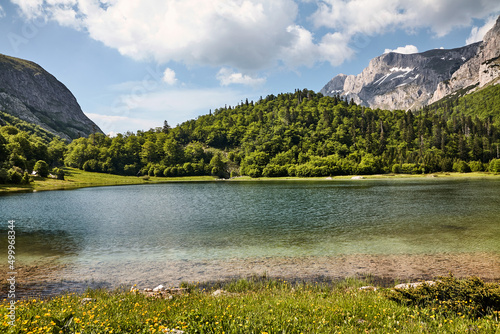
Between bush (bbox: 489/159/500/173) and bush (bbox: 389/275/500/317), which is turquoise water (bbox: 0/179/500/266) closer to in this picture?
bush (bbox: 389/275/500/317)

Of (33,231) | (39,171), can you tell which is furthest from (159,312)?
(39,171)

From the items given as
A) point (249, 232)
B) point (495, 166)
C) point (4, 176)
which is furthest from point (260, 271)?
point (495, 166)

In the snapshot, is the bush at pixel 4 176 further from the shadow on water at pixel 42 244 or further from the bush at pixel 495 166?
the bush at pixel 495 166

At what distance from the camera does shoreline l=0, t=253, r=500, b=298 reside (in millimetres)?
19342

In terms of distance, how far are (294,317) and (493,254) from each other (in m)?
25.3

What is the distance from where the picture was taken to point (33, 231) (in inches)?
1547

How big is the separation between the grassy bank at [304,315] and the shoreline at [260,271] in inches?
286

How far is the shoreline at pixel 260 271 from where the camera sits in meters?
19.3

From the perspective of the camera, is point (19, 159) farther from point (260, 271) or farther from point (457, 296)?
point (457, 296)

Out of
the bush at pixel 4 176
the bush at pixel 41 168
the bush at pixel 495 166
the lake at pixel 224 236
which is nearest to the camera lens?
the lake at pixel 224 236

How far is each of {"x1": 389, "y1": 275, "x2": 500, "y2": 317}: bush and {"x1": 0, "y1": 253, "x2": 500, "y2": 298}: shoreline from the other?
283 inches

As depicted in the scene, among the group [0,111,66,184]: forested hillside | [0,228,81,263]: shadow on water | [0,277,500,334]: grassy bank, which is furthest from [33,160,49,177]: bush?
[0,277,500,334]: grassy bank

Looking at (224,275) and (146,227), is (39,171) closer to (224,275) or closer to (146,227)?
(146,227)

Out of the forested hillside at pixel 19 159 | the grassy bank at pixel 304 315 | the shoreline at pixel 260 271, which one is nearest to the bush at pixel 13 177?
the forested hillside at pixel 19 159
